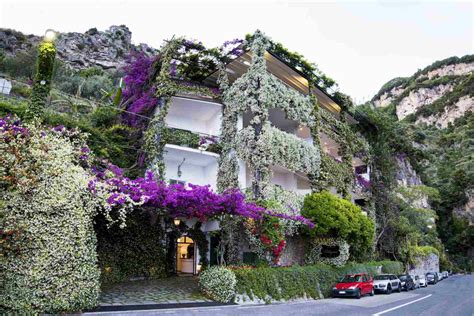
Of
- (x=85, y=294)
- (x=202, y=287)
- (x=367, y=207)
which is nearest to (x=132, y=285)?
(x=202, y=287)

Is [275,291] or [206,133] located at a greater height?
[206,133]

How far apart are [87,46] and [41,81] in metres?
35.4

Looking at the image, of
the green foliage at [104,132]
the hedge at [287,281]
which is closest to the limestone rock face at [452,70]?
the hedge at [287,281]

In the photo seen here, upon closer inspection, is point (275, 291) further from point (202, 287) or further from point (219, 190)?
point (219, 190)

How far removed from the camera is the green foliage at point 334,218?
65.8ft

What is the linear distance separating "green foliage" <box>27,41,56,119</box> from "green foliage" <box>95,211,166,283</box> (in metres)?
5.79

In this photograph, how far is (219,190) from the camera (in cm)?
2150

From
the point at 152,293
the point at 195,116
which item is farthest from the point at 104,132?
the point at 152,293

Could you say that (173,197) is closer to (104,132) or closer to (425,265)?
(104,132)

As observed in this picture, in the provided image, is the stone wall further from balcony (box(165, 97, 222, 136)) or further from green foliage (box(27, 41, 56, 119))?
green foliage (box(27, 41, 56, 119))

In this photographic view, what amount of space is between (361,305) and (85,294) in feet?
36.5

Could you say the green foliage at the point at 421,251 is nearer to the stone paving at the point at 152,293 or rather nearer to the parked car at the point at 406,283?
the parked car at the point at 406,283

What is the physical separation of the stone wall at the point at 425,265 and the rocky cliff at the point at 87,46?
37785 mm

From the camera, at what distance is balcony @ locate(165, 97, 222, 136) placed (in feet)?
73.5
